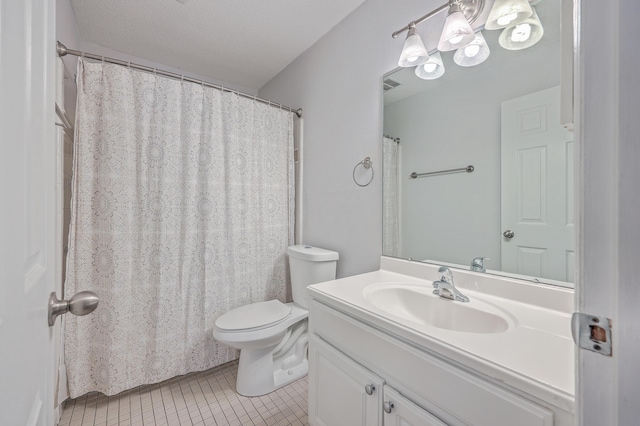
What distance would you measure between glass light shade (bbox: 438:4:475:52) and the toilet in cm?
127

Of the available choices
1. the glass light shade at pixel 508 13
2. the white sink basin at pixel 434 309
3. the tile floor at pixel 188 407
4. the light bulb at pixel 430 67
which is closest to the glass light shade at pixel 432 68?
the light bulb at pixel 430 67

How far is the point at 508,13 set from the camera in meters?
1.02

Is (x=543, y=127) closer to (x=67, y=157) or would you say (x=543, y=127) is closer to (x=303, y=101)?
(x=303, y=101)

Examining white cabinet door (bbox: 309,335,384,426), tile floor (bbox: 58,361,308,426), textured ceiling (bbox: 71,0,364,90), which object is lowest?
tile floor (bbox: 58,361,308,426)

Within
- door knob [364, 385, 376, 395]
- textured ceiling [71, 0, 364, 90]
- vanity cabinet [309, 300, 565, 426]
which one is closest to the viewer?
vanity cabinet [309, 300, 565, 426]

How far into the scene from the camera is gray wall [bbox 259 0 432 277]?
155cm

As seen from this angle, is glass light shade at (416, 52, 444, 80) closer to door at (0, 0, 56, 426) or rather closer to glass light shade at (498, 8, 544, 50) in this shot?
glass light shade at (498, 8, 544, 50)

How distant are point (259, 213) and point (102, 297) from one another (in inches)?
40.4

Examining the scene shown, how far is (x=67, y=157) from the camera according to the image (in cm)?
154

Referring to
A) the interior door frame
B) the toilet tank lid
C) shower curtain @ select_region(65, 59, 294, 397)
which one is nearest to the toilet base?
shower curtain @ select_region(65, 59, 294, 397)

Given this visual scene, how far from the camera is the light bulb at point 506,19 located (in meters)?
1.02

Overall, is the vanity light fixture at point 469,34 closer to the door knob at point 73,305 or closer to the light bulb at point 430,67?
the light bulb at point 430,67

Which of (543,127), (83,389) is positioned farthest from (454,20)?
(83,389)

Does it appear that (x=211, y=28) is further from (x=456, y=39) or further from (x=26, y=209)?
(x=26, y=209)
